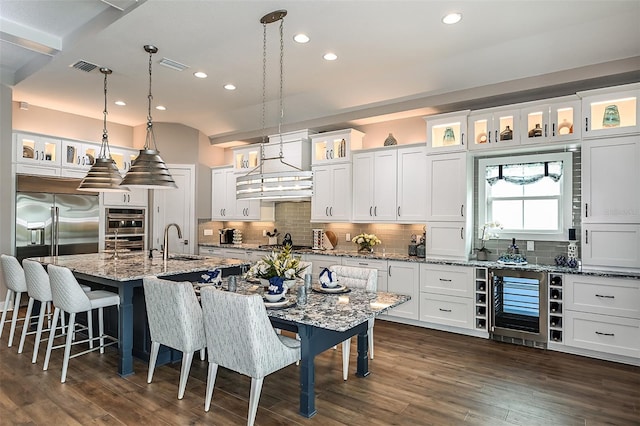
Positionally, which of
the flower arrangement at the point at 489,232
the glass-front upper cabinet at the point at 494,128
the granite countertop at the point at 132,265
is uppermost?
the glass-front upper cabinet at the point at 494,128

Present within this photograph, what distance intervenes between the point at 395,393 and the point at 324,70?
11.9 feet

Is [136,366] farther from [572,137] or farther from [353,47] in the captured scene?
[572,137]

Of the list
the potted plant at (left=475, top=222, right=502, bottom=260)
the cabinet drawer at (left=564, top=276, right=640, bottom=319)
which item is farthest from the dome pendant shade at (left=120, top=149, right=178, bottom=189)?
the cabinet drawer at (left=564, top=276, right=640, bottom=319)

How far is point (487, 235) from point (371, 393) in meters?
2.74

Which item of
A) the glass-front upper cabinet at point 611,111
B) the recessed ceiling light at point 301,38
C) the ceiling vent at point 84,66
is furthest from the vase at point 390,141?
the ceiling vent at point 84,66

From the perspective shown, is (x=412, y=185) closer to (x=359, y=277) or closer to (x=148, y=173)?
(x=359, y=277)

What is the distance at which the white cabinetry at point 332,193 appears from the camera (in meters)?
5.87

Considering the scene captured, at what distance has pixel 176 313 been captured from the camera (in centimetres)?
296

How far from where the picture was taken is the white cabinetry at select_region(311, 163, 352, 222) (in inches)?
231

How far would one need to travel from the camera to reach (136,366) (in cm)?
365

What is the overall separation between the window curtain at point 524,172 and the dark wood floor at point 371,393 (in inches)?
79.2

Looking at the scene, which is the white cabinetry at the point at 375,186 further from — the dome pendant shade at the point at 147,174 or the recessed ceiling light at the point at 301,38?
the dome pendant shade at the point at 147,174

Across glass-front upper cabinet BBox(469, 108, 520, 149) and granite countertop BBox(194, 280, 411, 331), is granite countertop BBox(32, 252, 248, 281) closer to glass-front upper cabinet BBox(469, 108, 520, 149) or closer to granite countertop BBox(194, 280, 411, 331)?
granite countertop BBox(194, 280, 411, 331)

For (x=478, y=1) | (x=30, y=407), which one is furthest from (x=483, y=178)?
(x=30, y=407)
